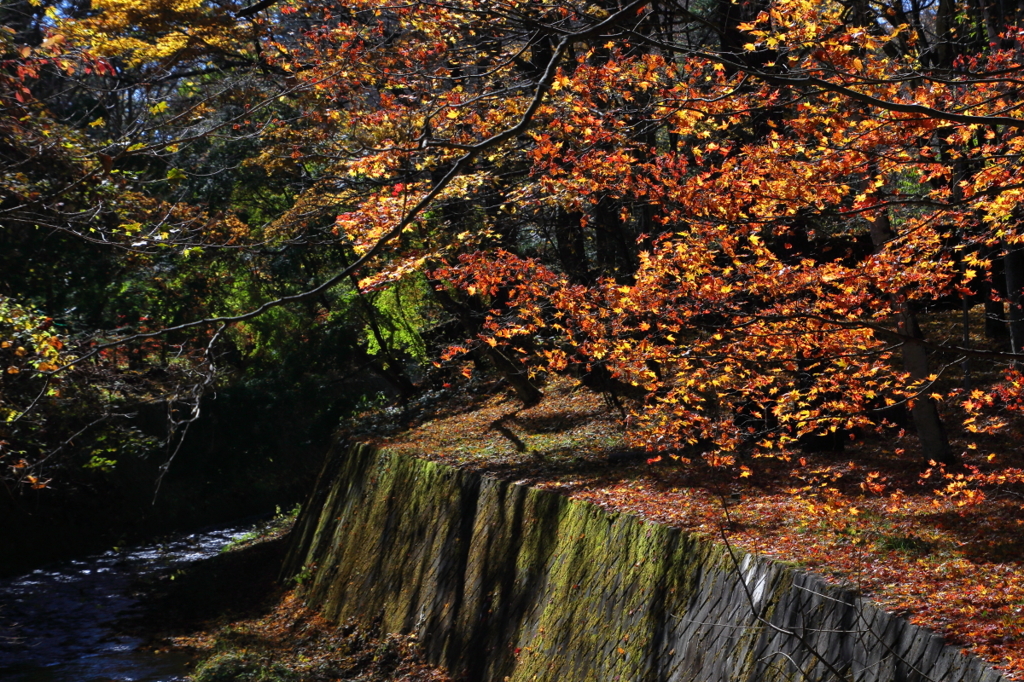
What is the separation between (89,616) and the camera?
17922mm

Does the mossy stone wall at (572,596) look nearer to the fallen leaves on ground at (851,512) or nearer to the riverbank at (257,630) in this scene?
the fallen leaves on ground at (851,512)

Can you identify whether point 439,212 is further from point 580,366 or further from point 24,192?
point 24,192

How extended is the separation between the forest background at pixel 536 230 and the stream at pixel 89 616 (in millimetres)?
1686

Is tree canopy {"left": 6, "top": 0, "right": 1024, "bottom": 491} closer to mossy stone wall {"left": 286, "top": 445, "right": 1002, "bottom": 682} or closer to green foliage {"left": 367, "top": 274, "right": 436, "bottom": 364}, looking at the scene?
green foliage {"left": 367, "top": 274, "right": 436, "bottom": 364}

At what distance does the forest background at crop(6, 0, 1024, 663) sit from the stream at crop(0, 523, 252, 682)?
5.53 feet

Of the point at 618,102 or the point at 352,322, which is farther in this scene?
the point at 352,322

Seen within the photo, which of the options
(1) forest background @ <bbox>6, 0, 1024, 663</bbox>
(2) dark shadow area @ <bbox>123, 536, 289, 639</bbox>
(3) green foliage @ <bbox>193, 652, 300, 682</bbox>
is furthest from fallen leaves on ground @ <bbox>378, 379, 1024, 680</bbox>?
(2) dark shadow area @ <bbox>123, 536, 289, 639</bbox>

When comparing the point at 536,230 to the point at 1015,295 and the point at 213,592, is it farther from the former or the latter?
the point at 213,592

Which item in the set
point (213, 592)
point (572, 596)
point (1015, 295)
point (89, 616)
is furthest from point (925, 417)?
point (89, 616)

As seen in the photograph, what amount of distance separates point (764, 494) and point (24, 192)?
8006 millimetres

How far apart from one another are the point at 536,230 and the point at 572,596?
9455 mm

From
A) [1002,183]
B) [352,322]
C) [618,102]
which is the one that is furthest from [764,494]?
[352,322]

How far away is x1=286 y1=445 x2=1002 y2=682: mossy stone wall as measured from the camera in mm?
5512

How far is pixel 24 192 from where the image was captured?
7.96m
